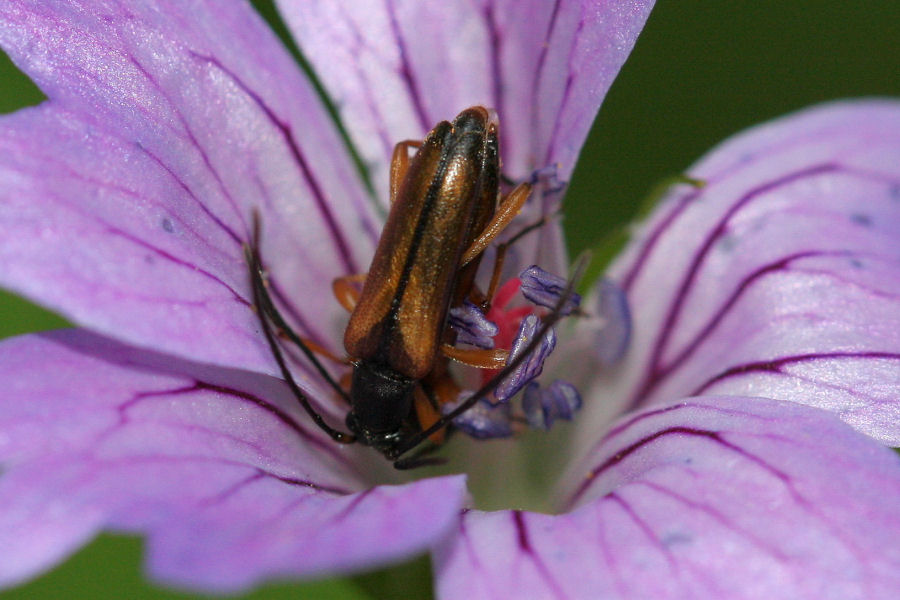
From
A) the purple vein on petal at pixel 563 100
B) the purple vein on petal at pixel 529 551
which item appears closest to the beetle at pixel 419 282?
the purple vein on petal at pixel 563 100

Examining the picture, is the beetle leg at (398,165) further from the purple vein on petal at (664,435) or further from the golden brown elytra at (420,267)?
the purple vein on petal at (664,435)

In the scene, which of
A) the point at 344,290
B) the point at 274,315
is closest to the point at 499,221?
the point at 344,290

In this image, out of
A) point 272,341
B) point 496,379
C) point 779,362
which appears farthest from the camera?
point 779,362

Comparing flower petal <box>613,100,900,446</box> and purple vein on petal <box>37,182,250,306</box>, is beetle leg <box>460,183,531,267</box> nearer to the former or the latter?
purple vein on petal <box>37,182,250,306</box>

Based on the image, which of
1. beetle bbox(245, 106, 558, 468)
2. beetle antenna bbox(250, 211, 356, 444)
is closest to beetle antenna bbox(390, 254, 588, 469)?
beetle bbox(245, 106, 558, 468)

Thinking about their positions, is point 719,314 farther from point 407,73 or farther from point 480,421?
point 407,73

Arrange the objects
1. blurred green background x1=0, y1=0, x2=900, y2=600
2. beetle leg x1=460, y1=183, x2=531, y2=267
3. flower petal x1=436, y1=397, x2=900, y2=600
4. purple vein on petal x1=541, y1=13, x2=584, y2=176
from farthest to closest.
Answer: blurred green background x1=0, y1=0, x2=900, y2=600 < purple vein on petal x1=541, y1=13, x2=584, y2=176 < beetle leg x1=460, y1=183, x2=531, y2=267 < flower petal x1=436, y1=397, x2=900, y2=600
